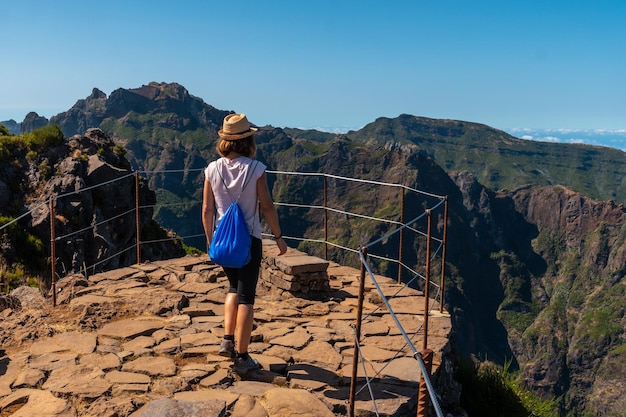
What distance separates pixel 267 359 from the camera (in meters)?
5.62

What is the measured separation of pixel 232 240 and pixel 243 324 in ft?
2.64

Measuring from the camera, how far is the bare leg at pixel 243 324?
16.0ft

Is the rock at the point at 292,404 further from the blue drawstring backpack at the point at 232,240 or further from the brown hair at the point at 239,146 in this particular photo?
the brown hair at the point at 239,146

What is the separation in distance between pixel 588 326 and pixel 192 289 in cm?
15993

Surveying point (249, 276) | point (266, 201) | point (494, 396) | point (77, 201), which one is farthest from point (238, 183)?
point (77, 201)

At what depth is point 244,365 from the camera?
5195 millimetres

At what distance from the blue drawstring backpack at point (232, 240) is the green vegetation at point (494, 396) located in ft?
13.2

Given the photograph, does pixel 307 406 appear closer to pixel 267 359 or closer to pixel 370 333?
pixel 267 359

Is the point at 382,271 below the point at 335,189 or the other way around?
below

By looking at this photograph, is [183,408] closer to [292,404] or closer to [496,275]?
[292,404]

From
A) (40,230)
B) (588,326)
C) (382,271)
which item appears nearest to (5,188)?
(40,230)

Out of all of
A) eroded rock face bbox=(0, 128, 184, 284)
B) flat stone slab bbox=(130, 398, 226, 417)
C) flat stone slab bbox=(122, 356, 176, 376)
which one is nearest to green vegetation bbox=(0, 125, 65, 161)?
eroded rock face bbox=(0, 128, 184, 284)

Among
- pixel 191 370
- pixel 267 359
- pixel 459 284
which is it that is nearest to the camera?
pixel 191 370

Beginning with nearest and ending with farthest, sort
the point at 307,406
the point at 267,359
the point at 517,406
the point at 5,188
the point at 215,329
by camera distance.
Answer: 1. the point at 307,406
2. the point at 267,359
3. the point at 215,329
4. the point at 517,406
5. the point at 5,188
